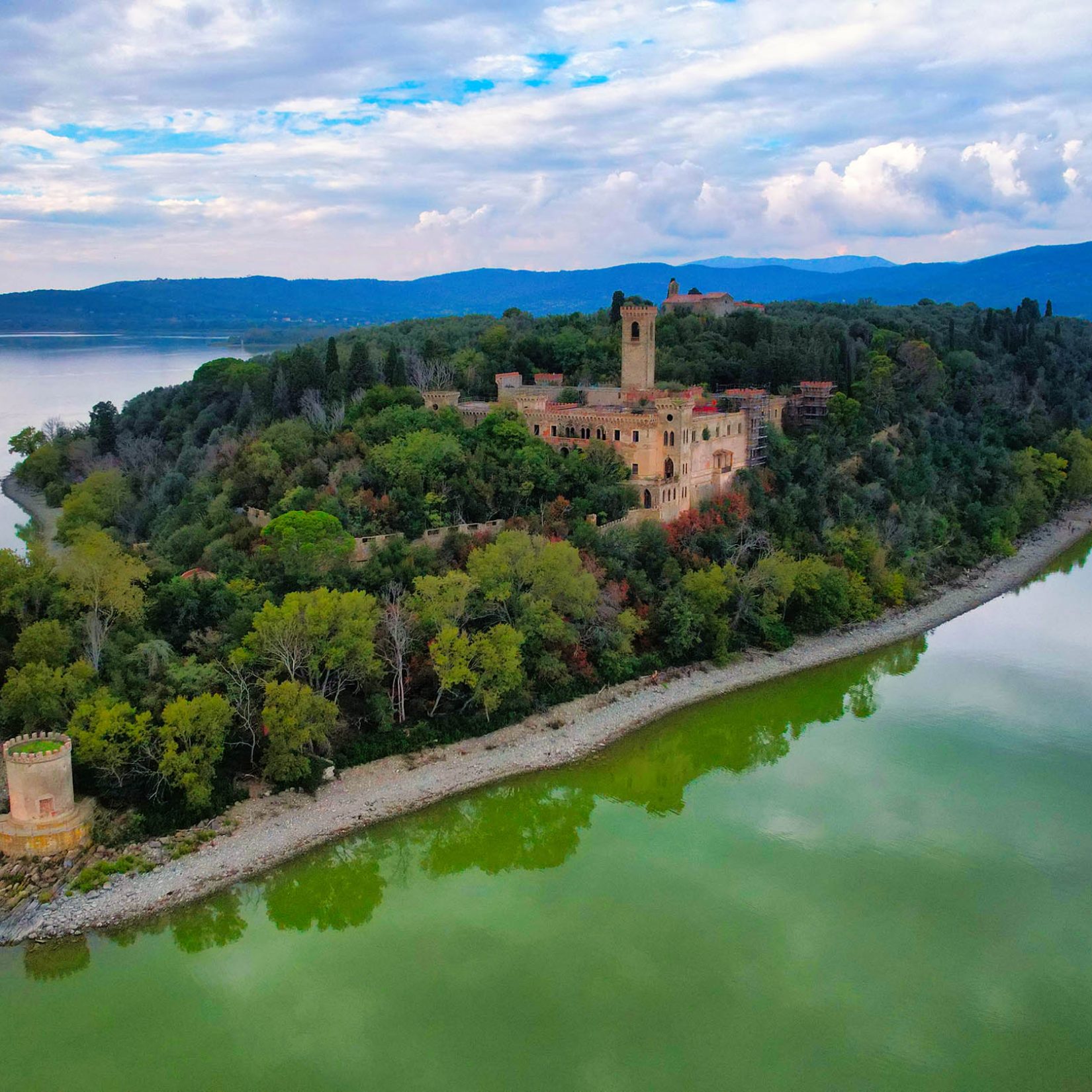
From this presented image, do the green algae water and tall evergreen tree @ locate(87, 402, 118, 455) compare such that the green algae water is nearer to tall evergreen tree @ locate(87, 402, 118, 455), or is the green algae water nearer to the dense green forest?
the dense green forest

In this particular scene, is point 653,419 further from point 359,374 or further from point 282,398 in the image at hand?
point 282,398

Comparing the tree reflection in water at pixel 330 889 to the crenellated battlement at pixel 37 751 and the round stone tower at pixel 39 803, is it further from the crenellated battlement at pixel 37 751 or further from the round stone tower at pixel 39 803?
the crenellated battlement at pixel 37 751

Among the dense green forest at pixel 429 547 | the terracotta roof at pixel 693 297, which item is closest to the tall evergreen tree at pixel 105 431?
the dense green forest at pixel 429 547

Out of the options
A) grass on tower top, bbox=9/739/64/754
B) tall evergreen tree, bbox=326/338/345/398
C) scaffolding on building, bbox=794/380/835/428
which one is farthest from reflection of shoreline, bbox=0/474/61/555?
scaffolding on building, bbox=794/380/835/428

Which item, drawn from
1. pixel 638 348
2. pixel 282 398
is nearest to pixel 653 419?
pixel 638 348

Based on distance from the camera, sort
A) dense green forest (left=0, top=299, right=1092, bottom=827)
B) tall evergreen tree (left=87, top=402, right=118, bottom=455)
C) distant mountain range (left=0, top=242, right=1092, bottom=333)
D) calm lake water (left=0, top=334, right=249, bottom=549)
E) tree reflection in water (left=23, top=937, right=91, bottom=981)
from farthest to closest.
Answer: distant mountain range (left=0, top=242, right=1092, bottom=333), calm lake water (left=0, top=334, right=249, bottom=549), tall evergreen tree (left=87, top=402, right=118, bottom=455), dense green forest (left=0, top=299, right=1092, bottom=827), tree reflection in water (left=23, top=937, right=91, bottom=981)

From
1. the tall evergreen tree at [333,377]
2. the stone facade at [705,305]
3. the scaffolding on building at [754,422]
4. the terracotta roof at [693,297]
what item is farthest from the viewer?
the terracotta roof at [693,297]
